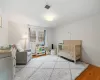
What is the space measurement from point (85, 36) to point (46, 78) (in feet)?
8.63

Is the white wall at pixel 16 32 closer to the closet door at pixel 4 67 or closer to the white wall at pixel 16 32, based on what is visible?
the white wall at pixel 16 32

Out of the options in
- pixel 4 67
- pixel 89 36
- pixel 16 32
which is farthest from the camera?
pixel 16 32

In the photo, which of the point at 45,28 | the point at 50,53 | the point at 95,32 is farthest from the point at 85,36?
the point at 45,28

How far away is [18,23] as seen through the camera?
188 inches

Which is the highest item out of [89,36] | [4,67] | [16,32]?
[16,32]

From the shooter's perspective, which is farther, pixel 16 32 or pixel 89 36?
pixel 16 32

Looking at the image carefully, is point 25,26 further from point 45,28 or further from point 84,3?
point 84,3

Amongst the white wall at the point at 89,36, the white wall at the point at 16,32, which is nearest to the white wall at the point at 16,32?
the white wall at the point at 16,32

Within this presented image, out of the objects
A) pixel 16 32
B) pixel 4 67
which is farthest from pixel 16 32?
pixel 4 67

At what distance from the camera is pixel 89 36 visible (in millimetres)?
3432

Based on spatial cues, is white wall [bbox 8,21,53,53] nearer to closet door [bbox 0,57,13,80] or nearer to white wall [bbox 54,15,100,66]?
white wall [bbox 54,15,100,66]

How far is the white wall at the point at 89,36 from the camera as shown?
3115 mm

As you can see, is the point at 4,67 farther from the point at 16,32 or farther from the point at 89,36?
the point at 16,32

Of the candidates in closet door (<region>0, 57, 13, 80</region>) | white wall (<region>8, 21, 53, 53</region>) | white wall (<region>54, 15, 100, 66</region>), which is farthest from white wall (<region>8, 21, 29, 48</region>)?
closet door (<region>0, 57, 13, 80</region>)
